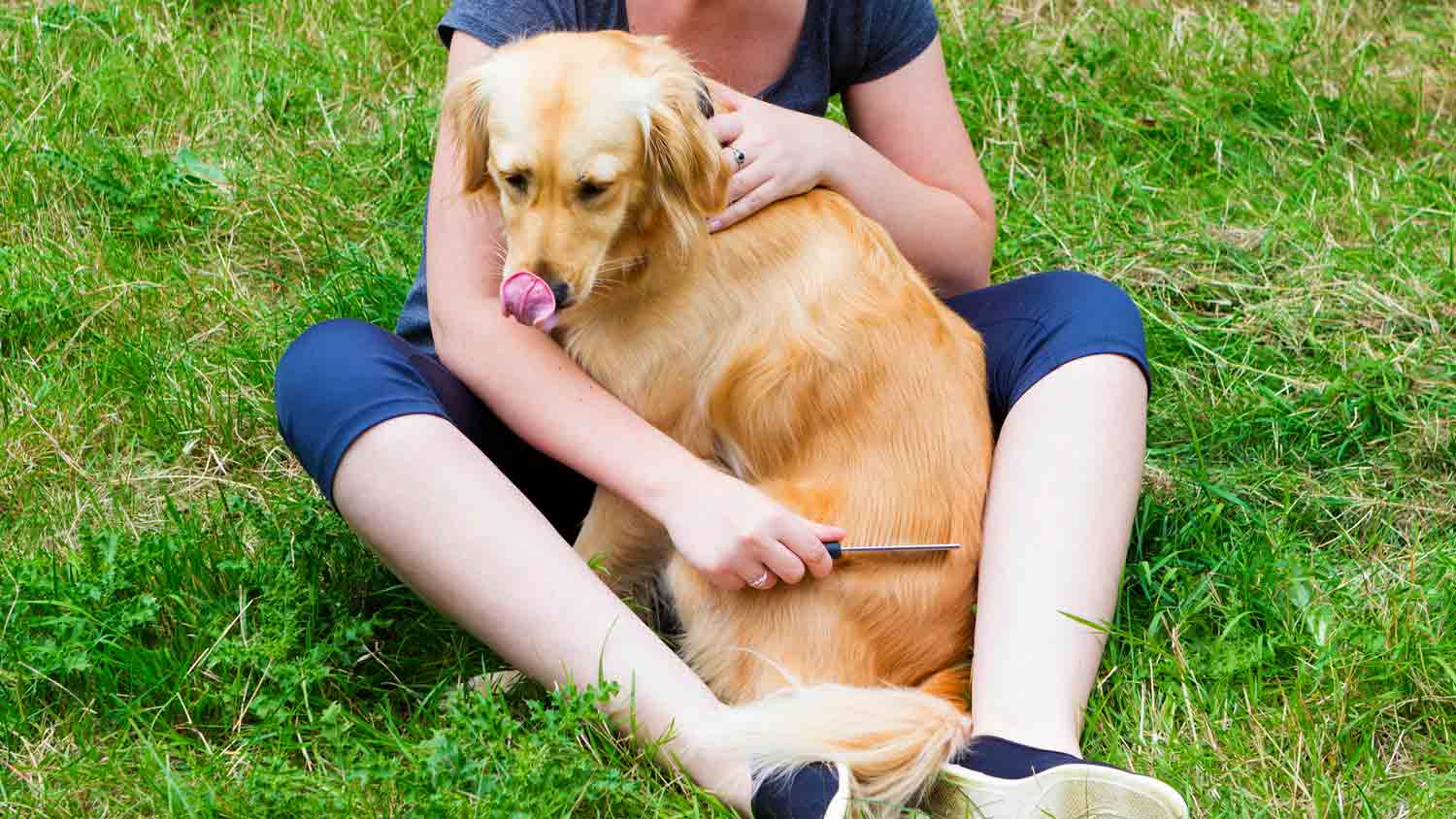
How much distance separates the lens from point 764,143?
2.28 m

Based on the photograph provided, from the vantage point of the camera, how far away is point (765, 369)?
219 centimetres

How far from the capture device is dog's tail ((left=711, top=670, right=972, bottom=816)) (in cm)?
185

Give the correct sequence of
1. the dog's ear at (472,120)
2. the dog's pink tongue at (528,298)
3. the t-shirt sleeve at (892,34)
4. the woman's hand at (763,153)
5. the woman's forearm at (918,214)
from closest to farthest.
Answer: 1. the dog's pink tongue at (528,298)
2. the dog's ear at (472,120)
3. the woman's hand at (763,153)
4. the woman's forearm at (918,214)
5. the t-shirt sleeve at (892,34)

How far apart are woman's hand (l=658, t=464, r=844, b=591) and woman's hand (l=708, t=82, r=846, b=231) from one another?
0.44 meters

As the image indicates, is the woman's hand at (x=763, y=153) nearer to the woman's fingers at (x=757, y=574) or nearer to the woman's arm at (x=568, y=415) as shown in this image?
the woman's arm at (x=568, y=415)

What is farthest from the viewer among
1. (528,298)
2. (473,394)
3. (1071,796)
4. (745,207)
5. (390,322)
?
(390,322)

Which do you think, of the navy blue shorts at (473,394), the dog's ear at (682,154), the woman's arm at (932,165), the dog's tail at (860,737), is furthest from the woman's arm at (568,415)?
the woman's arm at (932,165)

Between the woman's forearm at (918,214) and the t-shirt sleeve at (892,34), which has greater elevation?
the t-shirt sleeve at (892,34)

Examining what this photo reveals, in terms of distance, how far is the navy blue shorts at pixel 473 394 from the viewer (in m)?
2.13

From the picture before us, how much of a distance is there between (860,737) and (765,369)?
2.00ft

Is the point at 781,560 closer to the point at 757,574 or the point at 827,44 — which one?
the point at 757,574

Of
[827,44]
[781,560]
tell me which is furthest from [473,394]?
[827,44]

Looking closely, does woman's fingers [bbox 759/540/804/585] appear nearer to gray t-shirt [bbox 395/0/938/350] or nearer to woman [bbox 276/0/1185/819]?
woman [bbox 276/0/1185/819]

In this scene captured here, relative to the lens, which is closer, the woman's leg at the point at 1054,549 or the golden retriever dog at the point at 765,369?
the woman's leg at the point at 1054,549
